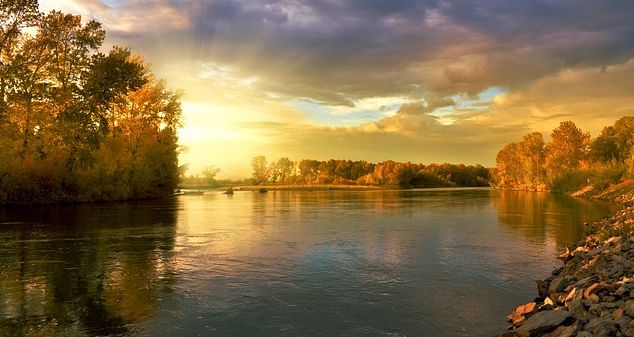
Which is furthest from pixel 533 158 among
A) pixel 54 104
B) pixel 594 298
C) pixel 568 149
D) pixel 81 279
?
pixel 81 279

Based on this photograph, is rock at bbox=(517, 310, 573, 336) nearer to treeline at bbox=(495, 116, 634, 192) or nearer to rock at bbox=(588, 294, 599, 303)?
rock at bbox=(588, 294, 599, 303)

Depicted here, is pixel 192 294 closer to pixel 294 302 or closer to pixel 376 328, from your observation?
pixel 294 302

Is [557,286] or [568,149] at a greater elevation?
[568,149]

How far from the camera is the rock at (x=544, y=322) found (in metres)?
11.8

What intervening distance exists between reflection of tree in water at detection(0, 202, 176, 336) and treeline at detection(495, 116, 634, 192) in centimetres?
9081

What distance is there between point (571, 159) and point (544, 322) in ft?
498

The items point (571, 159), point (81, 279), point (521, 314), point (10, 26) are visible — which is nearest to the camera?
point (521, 314)

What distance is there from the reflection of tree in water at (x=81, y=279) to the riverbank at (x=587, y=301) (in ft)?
37.1

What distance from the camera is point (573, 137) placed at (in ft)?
478

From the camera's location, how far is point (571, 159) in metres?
144

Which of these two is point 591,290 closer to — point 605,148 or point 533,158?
point 605,148

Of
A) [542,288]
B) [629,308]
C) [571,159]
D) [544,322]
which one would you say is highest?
[571,159]

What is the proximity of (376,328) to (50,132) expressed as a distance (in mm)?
61216

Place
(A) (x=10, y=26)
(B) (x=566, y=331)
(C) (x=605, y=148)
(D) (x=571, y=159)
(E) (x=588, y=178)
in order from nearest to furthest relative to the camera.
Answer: (B) (x=566, y=331) < (A) (x=10, y=26) < (E) (x=588, y=178) < (C) (x=605, y=148) < (D) (x=571, y=159)
